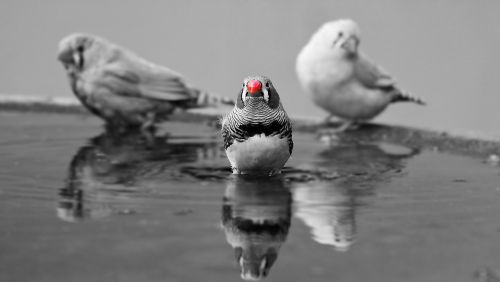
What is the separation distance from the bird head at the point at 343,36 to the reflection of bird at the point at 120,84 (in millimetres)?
1098

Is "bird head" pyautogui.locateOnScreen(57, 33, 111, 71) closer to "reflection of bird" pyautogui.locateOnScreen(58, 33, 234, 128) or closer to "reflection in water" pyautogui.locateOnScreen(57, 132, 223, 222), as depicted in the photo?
"reflection of bird" pyautogui.locateOnScreen(58, 33, 234, 128)

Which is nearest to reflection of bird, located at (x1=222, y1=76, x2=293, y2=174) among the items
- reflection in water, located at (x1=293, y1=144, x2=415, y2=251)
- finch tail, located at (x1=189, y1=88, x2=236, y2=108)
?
reflection in water, located at (x1=293, y1=144, x2=415, y2=251)

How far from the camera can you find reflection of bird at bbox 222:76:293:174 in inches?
163

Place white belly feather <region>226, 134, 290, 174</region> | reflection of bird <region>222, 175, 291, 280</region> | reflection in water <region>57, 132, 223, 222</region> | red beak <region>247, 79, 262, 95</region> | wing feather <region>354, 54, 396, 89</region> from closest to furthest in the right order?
reflection of bird <region>222, 175, 291, 280</region>
reflection in water <region>57, 132, 223, 222</region>
red beak <region>247, 79, 262, 95</region>
white belly feather <region>226, 134, 290, 174</region>
wing feather <region>354, 54, 396, 89</region>

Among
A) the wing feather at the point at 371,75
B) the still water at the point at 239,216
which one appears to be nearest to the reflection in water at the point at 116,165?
the still water at the point at 239,216

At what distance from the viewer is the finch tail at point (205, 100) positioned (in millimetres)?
6777

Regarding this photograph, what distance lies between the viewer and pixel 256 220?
3514mm

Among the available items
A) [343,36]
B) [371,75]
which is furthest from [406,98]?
[343,36]

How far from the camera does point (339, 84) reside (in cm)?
651

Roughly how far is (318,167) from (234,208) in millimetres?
1234

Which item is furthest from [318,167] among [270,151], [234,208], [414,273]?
[414,273]

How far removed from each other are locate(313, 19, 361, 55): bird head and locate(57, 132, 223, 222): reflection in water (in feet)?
4.23

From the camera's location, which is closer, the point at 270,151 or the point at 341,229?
the point at 341,229

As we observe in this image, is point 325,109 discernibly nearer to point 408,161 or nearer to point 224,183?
point 408,161
